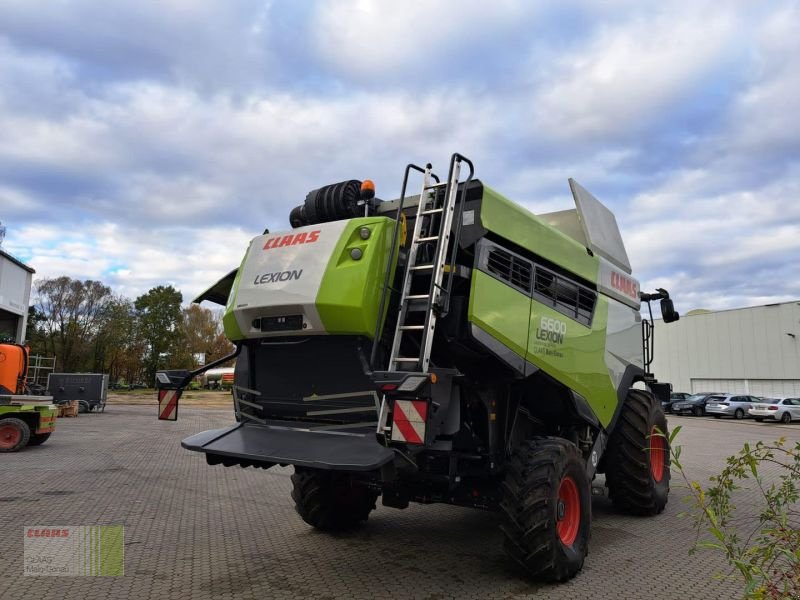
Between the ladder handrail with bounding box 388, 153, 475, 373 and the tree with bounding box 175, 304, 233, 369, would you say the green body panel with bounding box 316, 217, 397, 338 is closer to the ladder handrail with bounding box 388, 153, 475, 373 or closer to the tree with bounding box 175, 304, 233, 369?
the ladder handrail with bounding box 388, 153, 475, 373

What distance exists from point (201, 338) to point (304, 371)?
211ft

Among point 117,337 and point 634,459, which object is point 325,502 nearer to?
point 634,459

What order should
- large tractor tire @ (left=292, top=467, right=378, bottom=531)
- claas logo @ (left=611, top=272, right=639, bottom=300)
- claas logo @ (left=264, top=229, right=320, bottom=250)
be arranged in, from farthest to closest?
claas logo @ (left=611, top=272, right=639, bottom=300)
large tractor tire @ (left=292, top=467, right=378, bottom=531)
claas logo @ (left=264, top=229, right=320, bottom=250)

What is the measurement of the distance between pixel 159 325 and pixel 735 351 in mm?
47895

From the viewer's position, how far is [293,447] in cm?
442

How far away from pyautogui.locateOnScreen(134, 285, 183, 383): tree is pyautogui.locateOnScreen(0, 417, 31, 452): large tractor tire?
4410 centimetres

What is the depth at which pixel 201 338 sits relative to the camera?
214ft

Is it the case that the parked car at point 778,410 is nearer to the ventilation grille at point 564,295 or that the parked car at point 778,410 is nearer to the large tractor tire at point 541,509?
the ventilation grille at point 564,295

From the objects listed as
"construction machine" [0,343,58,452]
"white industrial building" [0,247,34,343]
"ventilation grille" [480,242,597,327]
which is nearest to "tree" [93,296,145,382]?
"white industrial building" [0,247,34,343]

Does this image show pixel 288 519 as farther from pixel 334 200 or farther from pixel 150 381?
pixel 150 381

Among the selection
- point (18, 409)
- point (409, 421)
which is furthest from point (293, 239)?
point (18, 409)

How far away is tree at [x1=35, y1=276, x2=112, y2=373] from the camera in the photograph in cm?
5238

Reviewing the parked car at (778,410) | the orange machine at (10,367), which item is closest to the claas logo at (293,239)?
the orange machine at (10,367)

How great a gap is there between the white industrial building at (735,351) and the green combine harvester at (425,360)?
120ft
